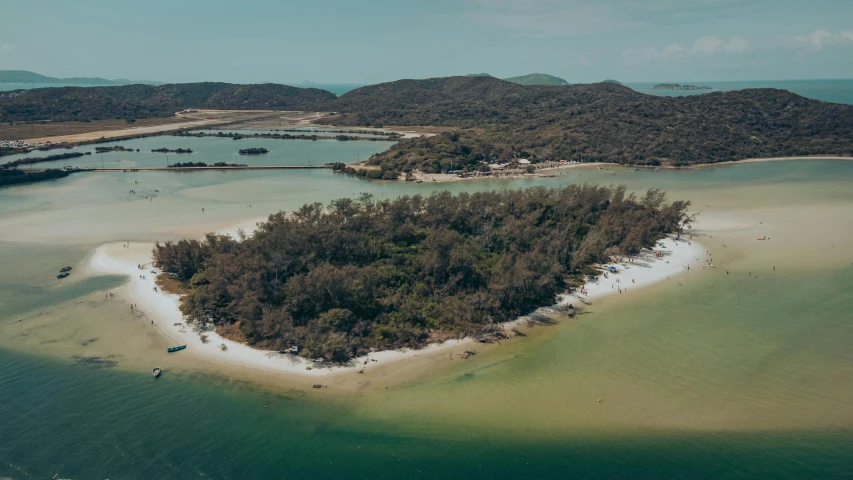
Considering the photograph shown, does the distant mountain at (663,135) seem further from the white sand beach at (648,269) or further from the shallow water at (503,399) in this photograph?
the shallow water at (503,399)

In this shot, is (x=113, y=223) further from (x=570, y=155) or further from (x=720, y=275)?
(x=570, y=155)

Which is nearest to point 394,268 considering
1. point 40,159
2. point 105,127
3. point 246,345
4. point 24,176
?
point 246,345

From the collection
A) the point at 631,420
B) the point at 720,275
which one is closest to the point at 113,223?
the point at 631,420

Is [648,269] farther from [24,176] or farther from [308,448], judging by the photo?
[24,176]

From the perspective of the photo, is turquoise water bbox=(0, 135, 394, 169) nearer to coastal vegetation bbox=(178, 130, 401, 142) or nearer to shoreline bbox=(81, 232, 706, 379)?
coastal vegetation bbox=(178, 130, 401, 142)

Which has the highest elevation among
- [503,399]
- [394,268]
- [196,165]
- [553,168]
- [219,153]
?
[219,153]

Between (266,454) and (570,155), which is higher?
(570,155)
